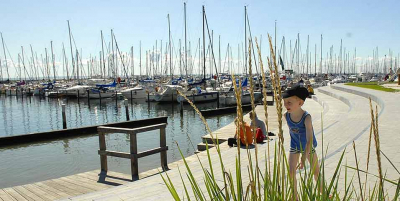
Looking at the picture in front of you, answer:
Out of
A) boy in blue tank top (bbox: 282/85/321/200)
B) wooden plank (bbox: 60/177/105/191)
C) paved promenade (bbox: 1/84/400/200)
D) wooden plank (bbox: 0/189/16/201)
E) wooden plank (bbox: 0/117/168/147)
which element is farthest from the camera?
wooden plank (bbox: 0/117/168/147)

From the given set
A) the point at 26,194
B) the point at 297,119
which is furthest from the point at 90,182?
the point at 297,119

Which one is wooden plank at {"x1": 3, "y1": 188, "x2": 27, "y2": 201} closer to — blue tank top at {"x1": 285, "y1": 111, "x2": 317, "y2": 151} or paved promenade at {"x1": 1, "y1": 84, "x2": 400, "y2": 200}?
paved promenade at {"x1": 1, "y1": 84, "x2": 400, "y2": 200}

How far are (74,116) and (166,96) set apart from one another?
13.1 metres

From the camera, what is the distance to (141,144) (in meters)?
17.4

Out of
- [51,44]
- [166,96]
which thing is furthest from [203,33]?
[51,44]

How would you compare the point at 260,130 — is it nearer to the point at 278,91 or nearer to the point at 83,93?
the point at 278,91

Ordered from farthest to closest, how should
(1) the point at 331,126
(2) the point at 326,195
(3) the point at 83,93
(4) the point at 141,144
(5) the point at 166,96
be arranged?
(3) the point at 83,93 → (5) the point at 166,96 → (4) the point at 141,144 → (1) the point at 331,126 → (2) the point at 326,195

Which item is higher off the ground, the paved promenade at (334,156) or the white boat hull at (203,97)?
the paved promenade at (334,156)

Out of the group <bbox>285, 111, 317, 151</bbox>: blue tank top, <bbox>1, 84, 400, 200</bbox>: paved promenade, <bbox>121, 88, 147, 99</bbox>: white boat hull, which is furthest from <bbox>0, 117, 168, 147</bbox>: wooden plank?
<bbox>121, 88, 147, 99</bbox>: white boat hull

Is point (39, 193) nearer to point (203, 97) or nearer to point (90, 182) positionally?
point (90, 182)

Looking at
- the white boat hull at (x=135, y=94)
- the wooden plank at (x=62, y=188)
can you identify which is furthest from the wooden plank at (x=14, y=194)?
the white boat hull at (x=135, y=94)

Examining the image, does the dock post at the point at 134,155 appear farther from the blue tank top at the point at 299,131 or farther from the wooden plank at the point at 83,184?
the blue tank top at the point at 299,131

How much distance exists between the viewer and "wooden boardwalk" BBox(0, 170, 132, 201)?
7108 millimetres

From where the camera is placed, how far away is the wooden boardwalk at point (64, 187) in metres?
7.11
